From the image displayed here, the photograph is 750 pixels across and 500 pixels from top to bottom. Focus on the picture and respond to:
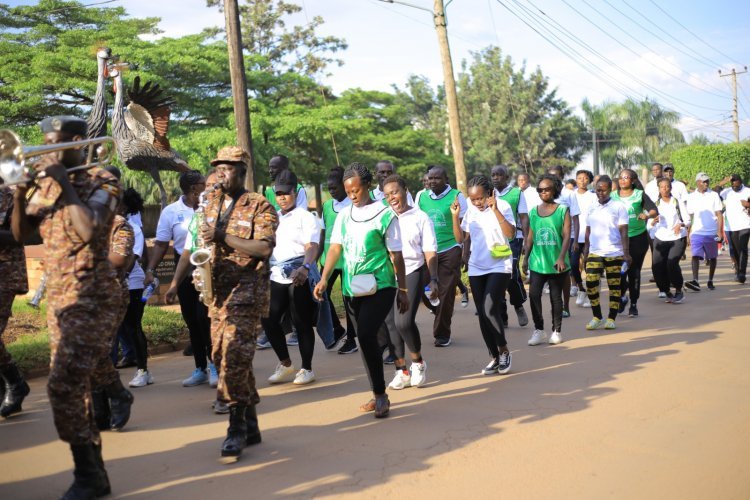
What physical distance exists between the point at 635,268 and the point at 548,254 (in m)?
2.84

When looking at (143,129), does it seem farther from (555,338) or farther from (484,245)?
(555,338)

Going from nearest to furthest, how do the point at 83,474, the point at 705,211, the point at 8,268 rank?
the point at 83,474, the point at 8,268, the point at 705,211

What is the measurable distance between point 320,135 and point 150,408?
2661cm

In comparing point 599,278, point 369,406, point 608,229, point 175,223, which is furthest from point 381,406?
point 608,229

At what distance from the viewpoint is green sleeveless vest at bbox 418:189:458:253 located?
9281 millimetres

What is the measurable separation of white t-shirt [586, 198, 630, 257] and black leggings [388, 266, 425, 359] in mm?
4086

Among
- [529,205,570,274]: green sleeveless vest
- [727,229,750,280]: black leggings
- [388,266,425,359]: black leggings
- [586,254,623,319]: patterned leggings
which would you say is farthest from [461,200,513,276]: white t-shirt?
[727,229,750,280]: black leggings

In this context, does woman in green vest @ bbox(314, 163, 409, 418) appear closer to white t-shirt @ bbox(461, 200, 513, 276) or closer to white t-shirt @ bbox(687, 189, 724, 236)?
white t-shirt @ bbox(461, 200, 513, 276)

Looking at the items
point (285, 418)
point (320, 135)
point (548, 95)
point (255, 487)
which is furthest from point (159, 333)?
point (548, 95)

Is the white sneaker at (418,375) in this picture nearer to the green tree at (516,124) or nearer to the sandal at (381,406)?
the sandal at (381,406)

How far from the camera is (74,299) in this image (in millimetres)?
4160

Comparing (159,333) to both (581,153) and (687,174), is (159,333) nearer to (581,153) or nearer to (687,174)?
(687,174)

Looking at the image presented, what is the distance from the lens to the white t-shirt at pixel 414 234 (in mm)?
7273

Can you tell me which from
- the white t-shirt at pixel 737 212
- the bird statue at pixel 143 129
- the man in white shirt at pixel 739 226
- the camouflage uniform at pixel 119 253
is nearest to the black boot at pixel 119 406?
the camouflage uniform at pixel 119 253
